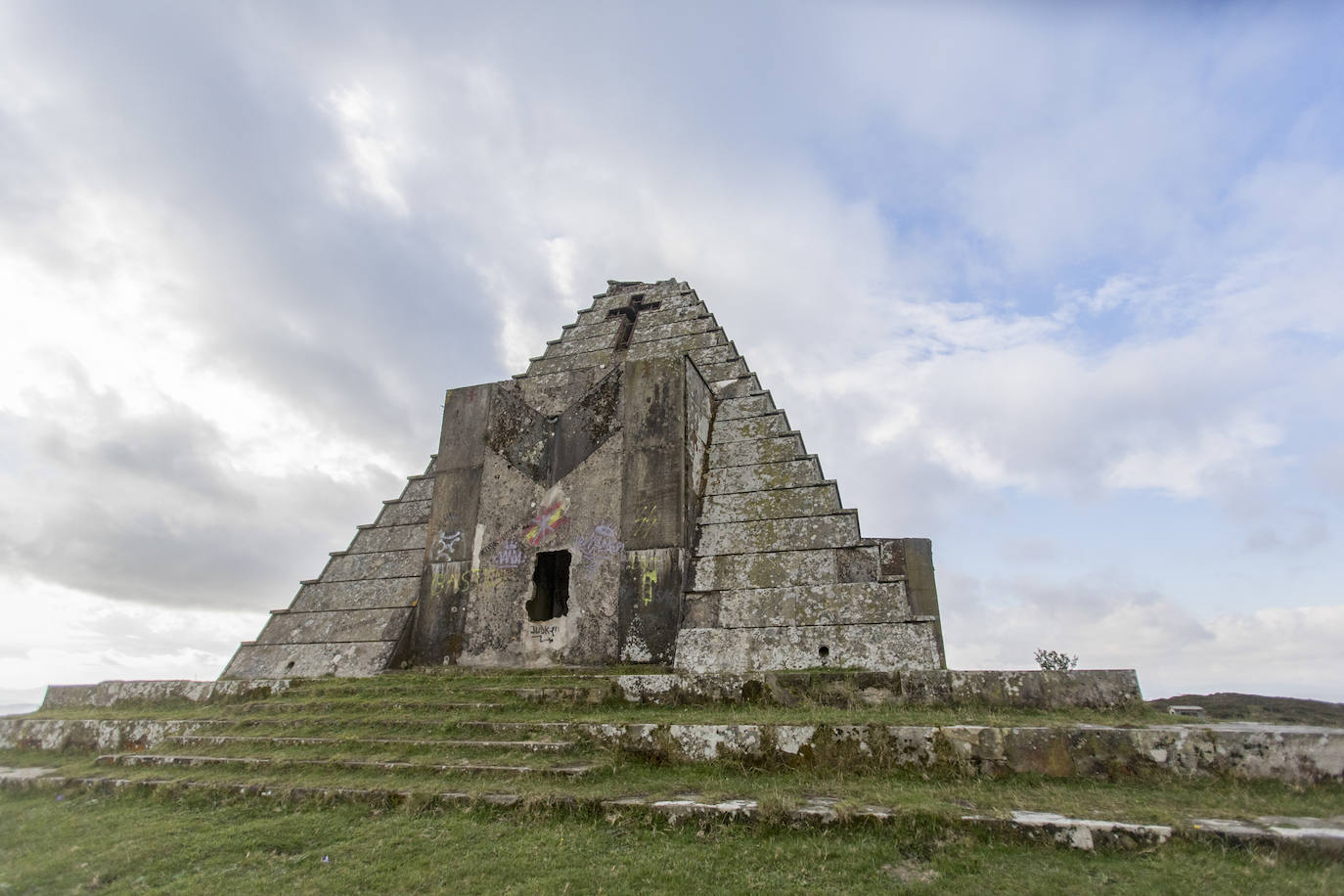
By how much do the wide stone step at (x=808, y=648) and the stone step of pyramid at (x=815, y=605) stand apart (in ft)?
0.55

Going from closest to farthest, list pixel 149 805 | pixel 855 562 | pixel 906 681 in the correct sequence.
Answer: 1. pixel 149 805
2. pixel 906 681
3. pixel 855 562

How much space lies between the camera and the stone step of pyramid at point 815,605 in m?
9.21

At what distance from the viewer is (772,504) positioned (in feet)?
36.7

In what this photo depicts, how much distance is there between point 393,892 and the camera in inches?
167

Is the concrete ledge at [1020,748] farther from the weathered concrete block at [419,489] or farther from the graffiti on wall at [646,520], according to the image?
the weathered concrete block at [419,489]

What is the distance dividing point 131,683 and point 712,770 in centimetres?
942

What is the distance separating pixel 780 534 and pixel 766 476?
1.30 meters

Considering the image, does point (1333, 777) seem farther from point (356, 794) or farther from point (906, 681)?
point (356, 794)

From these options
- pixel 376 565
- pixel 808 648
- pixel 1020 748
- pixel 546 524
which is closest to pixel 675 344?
pixel 546 524

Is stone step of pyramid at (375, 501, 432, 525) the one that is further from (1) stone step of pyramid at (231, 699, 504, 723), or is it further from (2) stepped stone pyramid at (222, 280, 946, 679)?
(1) stone step of pyramid at (231, 699, 504, 723)

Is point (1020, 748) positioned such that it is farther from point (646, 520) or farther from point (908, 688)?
point (646, 520)

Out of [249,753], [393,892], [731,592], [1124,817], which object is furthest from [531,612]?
[1124,817]

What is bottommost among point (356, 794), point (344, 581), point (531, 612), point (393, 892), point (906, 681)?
point (393, 892)

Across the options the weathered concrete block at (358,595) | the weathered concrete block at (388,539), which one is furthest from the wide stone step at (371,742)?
the weathered concrete block at (388,539)
